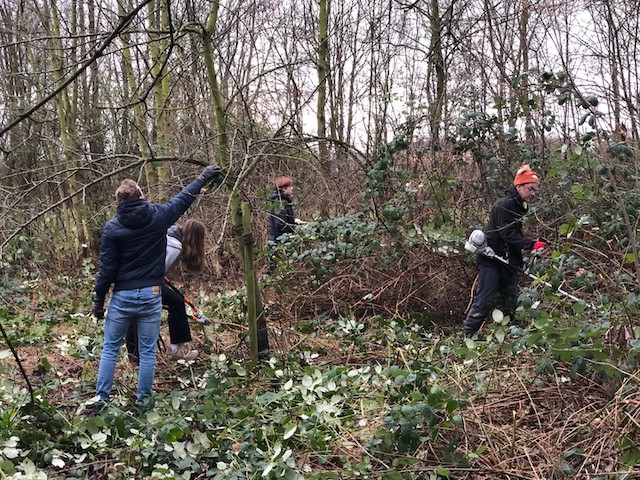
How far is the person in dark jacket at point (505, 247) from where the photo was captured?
5238 mm

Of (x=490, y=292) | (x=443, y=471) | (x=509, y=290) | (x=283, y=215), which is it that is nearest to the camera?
(x=443, y=471)

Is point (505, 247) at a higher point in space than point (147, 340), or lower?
higher

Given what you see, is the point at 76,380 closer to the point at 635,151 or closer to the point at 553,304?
the point at 553,304

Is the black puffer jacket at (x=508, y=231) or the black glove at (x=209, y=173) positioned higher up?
the black glove at (x=209, y=173)

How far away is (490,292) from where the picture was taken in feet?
17.5

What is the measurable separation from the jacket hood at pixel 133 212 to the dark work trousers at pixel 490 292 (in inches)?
121

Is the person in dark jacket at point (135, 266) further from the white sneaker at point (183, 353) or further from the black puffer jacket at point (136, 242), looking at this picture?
the white sneaker at point (183, 353)

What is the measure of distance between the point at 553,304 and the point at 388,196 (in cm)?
279

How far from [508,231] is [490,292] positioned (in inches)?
22.8

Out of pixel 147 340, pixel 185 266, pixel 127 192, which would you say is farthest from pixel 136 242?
pixel 185 266

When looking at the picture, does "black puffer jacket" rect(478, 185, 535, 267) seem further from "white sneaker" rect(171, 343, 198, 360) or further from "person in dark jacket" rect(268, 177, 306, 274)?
"white sneaker" rect(171, 343, 198, 360)

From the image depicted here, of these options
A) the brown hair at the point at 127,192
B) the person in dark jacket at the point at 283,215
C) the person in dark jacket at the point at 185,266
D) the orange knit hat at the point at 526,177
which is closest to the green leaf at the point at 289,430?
the brown hair at the point at 127,192

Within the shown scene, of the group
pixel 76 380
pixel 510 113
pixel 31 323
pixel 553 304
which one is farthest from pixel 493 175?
pixel 31 323

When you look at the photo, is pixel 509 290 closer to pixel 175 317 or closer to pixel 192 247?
pixel 192 247
